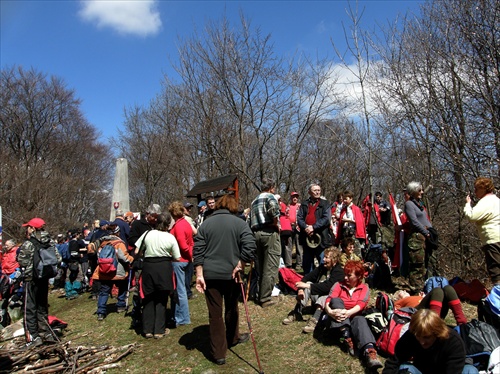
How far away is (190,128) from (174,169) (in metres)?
6.07

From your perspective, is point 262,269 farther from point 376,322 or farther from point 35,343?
point 35,343

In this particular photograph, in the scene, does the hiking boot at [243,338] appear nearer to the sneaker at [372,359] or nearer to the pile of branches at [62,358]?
the pile of branches at [62,358]

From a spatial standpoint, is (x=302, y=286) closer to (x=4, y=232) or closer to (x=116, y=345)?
(x=116, y=345)

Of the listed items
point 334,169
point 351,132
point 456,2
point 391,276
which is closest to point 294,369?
point 391,276

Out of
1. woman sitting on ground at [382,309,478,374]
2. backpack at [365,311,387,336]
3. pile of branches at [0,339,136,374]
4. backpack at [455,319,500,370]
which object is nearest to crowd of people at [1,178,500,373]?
woman sitting on ground at [382,309,478,374]

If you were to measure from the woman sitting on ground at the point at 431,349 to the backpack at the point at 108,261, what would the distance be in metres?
5.18

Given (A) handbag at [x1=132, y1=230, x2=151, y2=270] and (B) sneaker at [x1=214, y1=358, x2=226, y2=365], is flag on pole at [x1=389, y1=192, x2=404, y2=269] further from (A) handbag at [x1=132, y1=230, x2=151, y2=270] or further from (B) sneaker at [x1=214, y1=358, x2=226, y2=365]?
(A) handbag at [x1=132, y1=230, x2=151, y2=270]

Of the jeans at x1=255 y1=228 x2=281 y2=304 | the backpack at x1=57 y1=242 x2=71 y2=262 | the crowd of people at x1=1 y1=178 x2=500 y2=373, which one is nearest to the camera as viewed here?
the crowd of people at x1=1 y1=178 x2=500 y2=373

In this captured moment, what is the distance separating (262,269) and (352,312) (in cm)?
213

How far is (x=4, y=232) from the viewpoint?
2127 centimetres

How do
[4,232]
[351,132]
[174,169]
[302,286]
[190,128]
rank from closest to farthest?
[302,286]
[351,132]
[190,128]
[4,232]
[174,169]

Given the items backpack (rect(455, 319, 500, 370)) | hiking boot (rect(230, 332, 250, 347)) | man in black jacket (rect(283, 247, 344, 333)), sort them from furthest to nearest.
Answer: man in black jacket (rect(283, 247, 344, 333)), hiking boot (rect(230, 332, 250, 347)), backpack (rect(455, 319, 500, 370))

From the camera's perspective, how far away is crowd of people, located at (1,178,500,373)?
15.4 feet

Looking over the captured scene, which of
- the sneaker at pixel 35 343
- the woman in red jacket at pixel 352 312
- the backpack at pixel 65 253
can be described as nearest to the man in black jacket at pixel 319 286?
the woman in red jacket at pixel 352 312
